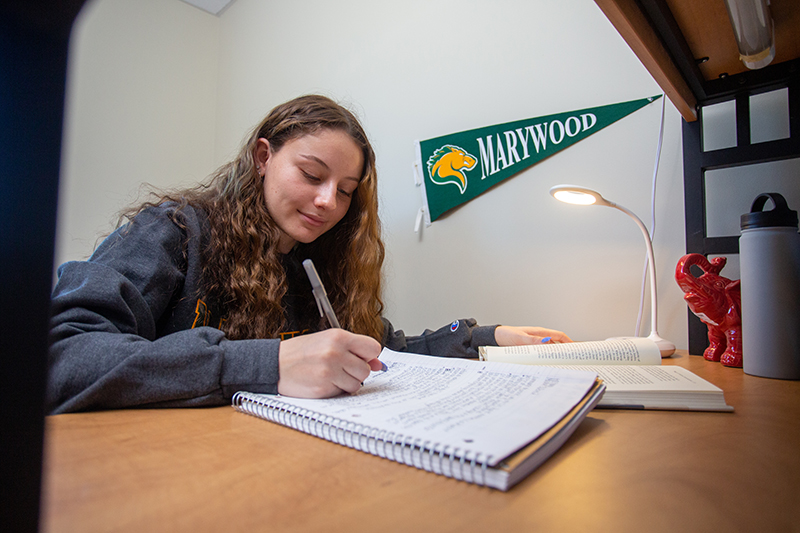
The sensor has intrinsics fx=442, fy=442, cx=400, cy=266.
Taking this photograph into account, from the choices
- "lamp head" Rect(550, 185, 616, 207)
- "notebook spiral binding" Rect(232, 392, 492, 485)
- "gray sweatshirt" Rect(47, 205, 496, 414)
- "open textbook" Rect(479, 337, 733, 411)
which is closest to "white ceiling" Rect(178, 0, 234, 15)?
"gray sweatshirt" Rect(47, 205, 496, 414)

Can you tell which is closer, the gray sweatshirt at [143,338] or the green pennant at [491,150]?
the gray sweatshirt at [143,338]

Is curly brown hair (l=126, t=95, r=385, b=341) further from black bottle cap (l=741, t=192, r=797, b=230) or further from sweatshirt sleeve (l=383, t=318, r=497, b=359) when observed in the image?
black bottle cap (l=741, t=192, r=797, b=230)

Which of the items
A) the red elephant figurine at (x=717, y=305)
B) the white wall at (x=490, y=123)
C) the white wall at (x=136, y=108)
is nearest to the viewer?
the red elephant figurine at (x=717, y=305)

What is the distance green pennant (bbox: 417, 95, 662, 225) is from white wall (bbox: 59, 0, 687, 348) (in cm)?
3

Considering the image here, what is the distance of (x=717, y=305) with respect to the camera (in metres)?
0.80

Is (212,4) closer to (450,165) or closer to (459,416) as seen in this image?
(450,165)

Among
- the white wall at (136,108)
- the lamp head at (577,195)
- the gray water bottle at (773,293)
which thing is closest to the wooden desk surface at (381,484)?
the gray water bottle at (773,293)

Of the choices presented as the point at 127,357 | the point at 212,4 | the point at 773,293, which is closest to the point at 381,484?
the point at 127,357

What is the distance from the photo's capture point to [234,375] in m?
0.50

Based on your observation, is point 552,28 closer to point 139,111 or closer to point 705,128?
point 705,128

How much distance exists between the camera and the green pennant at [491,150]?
1117 mm

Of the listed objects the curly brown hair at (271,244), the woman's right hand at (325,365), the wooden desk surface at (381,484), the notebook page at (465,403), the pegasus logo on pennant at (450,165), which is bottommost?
the wooden desk surface at (381,484)

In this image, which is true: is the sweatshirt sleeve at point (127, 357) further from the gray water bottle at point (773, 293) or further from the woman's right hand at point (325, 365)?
the gray water bottle at point (773, 293)

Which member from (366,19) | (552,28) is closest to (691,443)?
(552,28)
